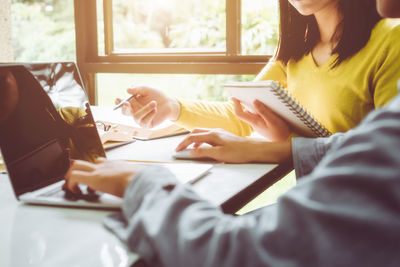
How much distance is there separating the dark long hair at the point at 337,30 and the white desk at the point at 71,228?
0.54 m

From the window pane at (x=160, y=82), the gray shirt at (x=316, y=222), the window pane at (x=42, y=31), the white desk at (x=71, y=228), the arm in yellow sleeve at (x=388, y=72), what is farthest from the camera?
the window pane at (x=42, y=31)

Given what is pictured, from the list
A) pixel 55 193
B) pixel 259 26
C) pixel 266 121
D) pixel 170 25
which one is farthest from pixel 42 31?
pixel 55 193

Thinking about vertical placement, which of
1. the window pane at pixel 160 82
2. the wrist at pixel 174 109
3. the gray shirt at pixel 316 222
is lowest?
the window pane at pixel 160 82

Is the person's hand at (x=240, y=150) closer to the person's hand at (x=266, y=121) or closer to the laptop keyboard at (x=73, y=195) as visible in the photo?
the person's hand at (x=266, y=121)

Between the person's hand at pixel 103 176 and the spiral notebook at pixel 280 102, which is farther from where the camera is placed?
the spiral notebook at pixel 280 102

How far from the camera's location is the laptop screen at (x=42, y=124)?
29.9 inches

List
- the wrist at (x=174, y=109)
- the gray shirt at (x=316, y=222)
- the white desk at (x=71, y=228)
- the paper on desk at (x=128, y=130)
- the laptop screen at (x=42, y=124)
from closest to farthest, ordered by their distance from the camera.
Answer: the gray shirt at (x=316, y=222)
the white desk at (x=71, y=228)
the laptop screen at (x=42, y=124)
the paper on desk at (x=128, y=130)
the wrist at (x=174, y=109)

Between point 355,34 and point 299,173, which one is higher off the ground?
point 355,34

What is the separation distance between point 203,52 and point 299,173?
163 cm

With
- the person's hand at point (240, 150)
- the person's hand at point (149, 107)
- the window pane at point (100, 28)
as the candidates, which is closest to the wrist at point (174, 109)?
the person's hand at point (149, 107)

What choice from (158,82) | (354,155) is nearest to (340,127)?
(354,155)

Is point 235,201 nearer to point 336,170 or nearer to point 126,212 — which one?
point 126,212

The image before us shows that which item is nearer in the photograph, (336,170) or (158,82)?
(336,170)

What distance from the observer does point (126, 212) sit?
0.58m
